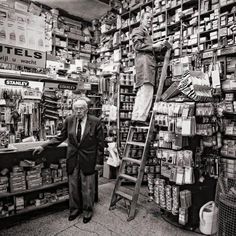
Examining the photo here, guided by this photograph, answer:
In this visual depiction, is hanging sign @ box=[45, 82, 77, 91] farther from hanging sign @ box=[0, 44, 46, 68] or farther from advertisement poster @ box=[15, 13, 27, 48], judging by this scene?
advertisement poster @ box=[15, 13, 27, 48]

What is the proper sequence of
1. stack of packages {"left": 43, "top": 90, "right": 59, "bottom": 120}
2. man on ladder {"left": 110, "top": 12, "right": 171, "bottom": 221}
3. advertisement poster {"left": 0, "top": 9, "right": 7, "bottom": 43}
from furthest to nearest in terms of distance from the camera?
stack of packages {"left": 43, "top": 90, "right": 59, "bottom": 120}, man on ladder {"left": 110, "top": 12, "right": 171, "bottom": 221}, advertisement poster {"left": 0, "top": 9, "right": 7, "bottom": 43}

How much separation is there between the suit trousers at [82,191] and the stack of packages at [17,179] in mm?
642

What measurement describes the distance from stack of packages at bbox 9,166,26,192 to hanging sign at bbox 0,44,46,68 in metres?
1.41

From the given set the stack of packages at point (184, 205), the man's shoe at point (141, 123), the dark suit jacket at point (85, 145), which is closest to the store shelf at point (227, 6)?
the man's shoe at point (141, 123)

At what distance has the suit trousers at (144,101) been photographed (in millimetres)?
3586

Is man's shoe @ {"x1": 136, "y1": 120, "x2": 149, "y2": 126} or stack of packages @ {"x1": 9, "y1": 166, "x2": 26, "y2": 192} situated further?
man's shoe @ {"x1": 136, "y1": 120, "x2": 149, "y2": 126}

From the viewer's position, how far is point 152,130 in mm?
3316

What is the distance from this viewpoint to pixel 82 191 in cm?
321

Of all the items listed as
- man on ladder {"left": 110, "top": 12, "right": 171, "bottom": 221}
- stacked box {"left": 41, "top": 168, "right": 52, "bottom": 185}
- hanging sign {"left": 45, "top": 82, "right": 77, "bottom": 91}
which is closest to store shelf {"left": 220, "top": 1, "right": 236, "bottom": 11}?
man on ladder {"left": 110, "top": 12, "right": 171, "bottom": 221}

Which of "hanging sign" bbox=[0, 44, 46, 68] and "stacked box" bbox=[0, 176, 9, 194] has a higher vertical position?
"hanging sign" bbox=[0, 44, 46, 68]

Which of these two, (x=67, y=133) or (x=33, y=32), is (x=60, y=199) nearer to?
(x=67, y=133)

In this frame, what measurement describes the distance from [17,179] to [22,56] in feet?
5.32

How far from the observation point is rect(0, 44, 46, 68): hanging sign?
2430mm

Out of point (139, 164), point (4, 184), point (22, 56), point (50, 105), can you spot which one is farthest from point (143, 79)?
point (50, 105)
